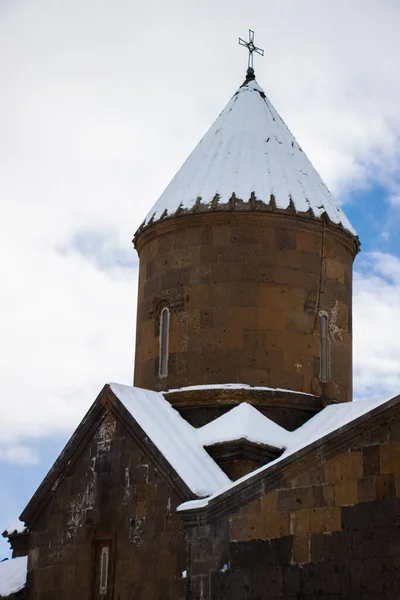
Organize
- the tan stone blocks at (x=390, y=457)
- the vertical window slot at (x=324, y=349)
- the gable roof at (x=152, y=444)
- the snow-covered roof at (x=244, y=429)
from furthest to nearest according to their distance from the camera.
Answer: the vertical window slot at (x=324, y=349)
the snow-covered roof at (x=244, y=429)
the gable roof at (x=152, y=444)
the tan stone blocks at (x=390, y=457)

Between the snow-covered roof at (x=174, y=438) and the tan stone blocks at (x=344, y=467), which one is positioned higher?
the snow-covered roof at (x=174, y=438)

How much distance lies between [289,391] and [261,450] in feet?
3.97

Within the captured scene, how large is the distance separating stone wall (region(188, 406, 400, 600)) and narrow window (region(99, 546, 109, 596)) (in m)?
1.66

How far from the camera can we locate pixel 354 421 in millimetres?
9930

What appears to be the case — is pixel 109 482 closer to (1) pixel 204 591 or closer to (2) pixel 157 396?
(2) pixel 157 396

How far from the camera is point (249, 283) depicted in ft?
45.4

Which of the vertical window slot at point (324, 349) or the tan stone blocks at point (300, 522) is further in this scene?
the vertical window slot at point (324, 349)

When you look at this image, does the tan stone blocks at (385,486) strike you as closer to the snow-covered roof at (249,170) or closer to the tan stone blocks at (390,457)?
the tan stone blocks at (390,457)

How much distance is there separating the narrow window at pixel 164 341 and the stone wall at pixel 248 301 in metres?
0.08

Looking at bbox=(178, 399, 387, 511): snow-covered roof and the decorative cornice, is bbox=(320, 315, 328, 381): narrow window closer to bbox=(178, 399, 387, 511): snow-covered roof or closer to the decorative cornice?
bbox=(178, 399, 387, 511): snow-covered roof

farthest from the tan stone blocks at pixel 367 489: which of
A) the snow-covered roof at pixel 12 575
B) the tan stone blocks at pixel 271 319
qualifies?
the snow-covered roof at pixel 12 575

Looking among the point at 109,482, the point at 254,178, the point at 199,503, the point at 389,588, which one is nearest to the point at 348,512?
the point at 389,588

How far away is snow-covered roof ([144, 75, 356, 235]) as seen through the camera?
559 inches

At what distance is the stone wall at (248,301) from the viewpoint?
13602mm
